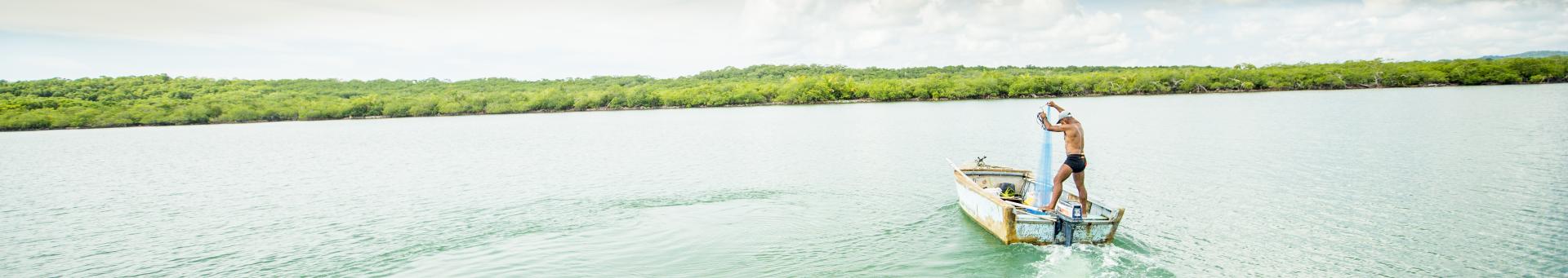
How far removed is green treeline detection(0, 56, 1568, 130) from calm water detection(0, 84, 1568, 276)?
9349cm

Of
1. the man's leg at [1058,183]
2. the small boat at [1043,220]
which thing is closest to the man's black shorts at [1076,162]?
the man's leg at [1058,183]

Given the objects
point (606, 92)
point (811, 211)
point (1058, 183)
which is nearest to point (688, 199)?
point (811, 211)

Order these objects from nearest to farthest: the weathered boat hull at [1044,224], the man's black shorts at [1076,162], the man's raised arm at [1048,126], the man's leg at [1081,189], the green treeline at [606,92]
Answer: the weathered boat hull at [1044,224] < the man's raised arm at [1048,126] < the man's black shorts at [1076,162] < the man's leg at [1081,189] < the green treeline at [606,92]

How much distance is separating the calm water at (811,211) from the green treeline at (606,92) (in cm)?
9349

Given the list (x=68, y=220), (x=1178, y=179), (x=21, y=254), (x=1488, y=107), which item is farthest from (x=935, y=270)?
(x=1488, y=107)

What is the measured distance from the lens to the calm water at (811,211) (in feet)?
39.4

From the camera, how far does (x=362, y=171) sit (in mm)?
31219

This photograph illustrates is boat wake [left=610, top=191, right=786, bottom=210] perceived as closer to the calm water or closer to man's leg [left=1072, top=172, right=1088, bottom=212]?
the calm water

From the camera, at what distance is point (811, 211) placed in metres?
17.1

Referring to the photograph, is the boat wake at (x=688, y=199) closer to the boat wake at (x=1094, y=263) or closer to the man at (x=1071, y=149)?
the man at (x=1071, y=149)

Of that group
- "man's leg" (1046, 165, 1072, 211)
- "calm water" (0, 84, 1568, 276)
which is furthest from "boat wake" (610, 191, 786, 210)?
"man's leg" (1046, 165, 1072, 211)

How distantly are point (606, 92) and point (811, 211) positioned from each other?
418 ft

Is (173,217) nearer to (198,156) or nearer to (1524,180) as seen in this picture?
(198,156)

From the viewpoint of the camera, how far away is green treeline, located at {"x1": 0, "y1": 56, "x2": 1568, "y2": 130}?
10681cm
